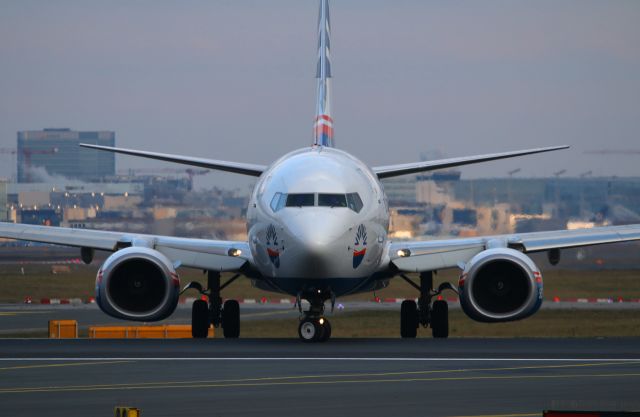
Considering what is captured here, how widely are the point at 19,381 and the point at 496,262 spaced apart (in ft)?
40.3

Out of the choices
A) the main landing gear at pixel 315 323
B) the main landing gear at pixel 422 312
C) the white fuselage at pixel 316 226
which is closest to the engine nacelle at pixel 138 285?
the white fuselage at pixel 316 226

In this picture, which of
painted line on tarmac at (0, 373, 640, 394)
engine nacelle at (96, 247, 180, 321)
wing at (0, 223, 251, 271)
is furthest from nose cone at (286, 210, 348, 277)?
painted line on tarmac at (0, 373, 640, 394)

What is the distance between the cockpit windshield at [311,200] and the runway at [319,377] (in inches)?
108

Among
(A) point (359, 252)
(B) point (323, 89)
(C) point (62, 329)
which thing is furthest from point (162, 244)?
(C) point (62, 329)

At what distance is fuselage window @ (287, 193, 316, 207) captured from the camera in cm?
2858

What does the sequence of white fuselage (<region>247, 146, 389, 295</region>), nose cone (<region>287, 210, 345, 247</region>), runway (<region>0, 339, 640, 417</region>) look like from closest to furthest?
runway (<region>0, 339, 640, 417</region>)
nose cone (<region>287, 210, 345, 247</region>)
white fuselage (<region>247, 146, 389, 295</region>)

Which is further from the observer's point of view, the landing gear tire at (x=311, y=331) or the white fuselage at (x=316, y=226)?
the landing gear tire at (x=311, y=331)

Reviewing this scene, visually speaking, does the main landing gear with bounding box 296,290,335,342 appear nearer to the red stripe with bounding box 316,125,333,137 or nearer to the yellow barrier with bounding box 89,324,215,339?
the red stripe with bounding box 316,125,333,137

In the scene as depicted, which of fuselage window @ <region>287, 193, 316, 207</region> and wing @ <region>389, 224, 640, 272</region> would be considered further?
wing @ <region>389, 224, 640, 272</region>

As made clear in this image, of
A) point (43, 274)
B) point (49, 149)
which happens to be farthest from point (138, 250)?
point (49, 149)

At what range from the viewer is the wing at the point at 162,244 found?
1264 inches

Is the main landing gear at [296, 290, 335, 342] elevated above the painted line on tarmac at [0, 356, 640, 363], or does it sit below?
above

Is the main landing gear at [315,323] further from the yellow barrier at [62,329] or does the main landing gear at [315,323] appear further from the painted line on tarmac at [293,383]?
the yellow barrier at [62,329]

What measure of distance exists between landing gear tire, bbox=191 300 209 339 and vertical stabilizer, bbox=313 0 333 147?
5.50 m
